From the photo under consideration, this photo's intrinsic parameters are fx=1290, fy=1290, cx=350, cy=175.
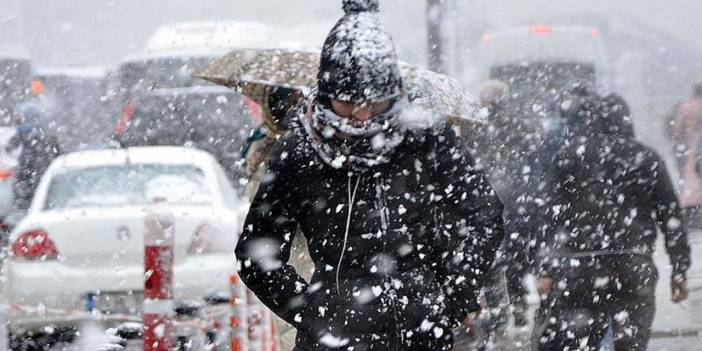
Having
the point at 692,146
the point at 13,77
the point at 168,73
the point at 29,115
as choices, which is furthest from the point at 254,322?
the point at 13,77

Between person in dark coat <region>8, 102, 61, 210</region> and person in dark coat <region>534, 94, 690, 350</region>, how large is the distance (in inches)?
411

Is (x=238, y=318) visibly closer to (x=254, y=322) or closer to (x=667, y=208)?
(x=254, y=322)

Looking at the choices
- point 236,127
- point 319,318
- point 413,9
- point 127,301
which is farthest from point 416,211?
point 413,9

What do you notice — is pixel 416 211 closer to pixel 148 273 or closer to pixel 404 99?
pixel 404 99

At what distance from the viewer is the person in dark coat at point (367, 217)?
12.8 ft

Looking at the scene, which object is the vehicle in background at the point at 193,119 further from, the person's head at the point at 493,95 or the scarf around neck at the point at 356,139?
the scarf around neck at the point at 356,139

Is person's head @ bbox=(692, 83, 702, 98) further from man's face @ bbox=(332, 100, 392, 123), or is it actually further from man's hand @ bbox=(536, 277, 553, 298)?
man's face @ bbox=(332, 100, 392, 123)

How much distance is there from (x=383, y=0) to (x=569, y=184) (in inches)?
1557

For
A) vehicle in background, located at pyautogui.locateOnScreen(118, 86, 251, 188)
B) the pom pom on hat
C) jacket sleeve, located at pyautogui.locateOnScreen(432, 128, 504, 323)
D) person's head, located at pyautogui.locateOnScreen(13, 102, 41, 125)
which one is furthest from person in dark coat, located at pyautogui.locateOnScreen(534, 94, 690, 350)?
vehicle in background, located at pyautogui.locateOnScreen(118, 86, 251, 188)

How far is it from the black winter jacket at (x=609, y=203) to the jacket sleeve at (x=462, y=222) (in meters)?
1.59

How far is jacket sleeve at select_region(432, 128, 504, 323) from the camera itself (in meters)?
4.01

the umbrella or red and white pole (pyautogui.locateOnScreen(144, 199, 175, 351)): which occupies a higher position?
the umbrella

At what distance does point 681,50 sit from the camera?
31672mm

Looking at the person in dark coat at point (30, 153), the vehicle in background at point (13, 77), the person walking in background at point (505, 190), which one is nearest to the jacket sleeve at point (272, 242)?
the person walking in background at point (505, 190)
